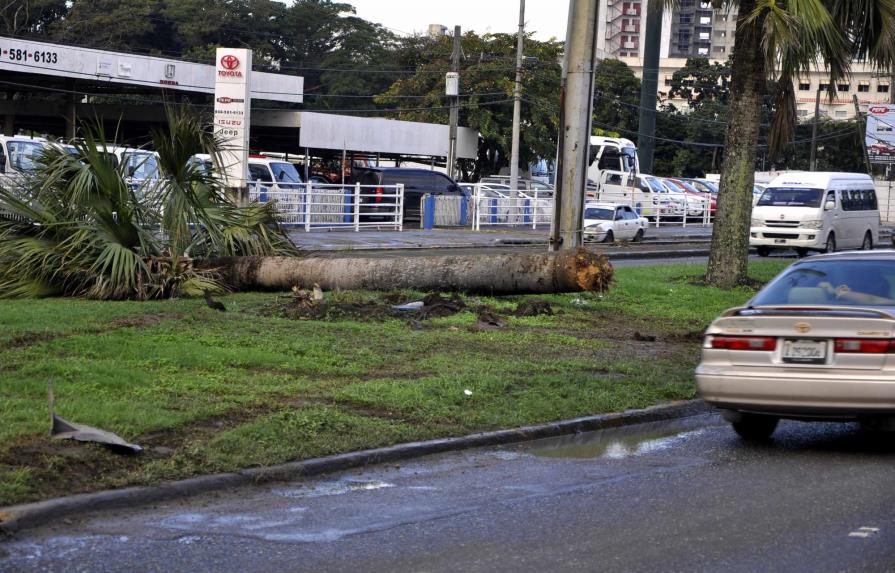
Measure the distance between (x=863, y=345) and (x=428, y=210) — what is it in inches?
1158

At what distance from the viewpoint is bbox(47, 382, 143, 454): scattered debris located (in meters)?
7.12

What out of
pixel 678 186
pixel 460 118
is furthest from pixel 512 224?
pixel 460 118

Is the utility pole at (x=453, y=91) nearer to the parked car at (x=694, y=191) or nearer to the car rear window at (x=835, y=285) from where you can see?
the parked car at (x=694, y=191)

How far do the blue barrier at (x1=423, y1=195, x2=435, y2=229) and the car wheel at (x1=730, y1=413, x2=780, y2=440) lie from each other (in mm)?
28228

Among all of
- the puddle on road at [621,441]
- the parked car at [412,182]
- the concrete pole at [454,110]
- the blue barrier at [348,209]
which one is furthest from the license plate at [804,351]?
the concrete pole at [454,110]

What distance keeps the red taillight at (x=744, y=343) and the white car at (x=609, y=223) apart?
86.5 feet

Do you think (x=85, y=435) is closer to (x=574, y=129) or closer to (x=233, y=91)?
(x=574, y=129)

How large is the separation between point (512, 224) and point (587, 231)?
554 cm

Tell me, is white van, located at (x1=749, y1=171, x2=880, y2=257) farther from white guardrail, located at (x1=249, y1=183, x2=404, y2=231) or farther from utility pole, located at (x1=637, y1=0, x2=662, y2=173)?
utility pole, located at (x1=637, y1=0, x2=662, y2=173)

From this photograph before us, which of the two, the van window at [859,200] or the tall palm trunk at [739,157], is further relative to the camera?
the van window at [859,200]

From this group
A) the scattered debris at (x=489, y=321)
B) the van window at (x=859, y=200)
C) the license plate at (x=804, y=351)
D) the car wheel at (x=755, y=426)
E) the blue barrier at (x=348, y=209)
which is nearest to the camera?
the license plate at (x=804, y=351)

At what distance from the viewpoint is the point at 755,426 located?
898 centimetres

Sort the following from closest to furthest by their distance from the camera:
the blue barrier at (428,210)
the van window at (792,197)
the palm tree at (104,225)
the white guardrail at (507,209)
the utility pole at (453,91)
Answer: the palm tree at (104,225)
the van window at (792,197)
the blue barrier at (428,210)
the white guardrail at (507,209)
the utility pole at (453,91)

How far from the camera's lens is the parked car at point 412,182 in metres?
39.4
